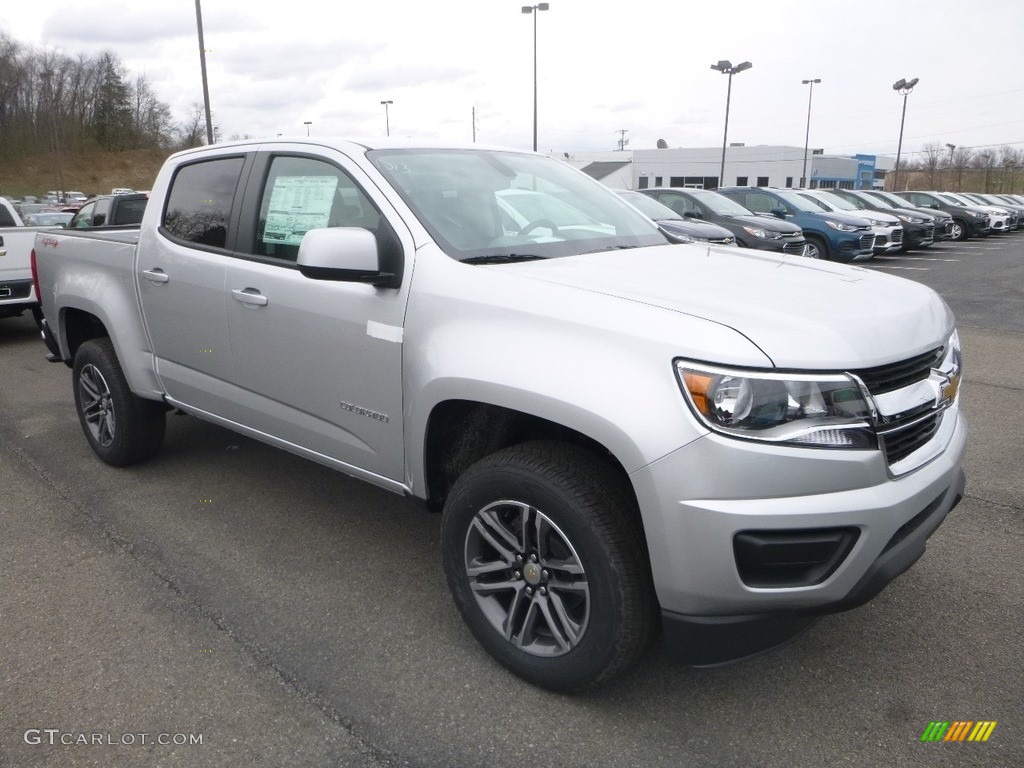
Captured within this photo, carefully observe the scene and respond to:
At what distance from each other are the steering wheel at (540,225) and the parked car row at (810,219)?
9.79m

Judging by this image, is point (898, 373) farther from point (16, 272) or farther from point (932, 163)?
point (932, 163)

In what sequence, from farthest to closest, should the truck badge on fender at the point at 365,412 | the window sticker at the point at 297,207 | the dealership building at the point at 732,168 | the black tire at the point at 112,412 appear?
the dealership building at the point at 732,168 → the black tire at the point at 112,412 → the window sticker at the point at 297,207 → the truck badge on fender at the point at 365,412

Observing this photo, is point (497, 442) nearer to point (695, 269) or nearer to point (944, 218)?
point (695, 269)

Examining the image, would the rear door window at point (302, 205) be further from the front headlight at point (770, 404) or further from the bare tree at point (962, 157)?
the bare tree at point (962, 157)

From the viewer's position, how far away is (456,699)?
267cm

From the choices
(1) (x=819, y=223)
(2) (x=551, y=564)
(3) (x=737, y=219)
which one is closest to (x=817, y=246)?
(1) (x=819, y=223)

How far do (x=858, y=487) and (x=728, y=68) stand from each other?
41498mm

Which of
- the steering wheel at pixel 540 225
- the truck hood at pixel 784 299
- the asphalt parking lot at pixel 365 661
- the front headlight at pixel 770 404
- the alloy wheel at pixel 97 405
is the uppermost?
the steering wheel at pixel 540 225

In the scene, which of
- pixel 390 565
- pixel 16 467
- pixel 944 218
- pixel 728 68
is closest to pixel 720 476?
pixel 390 565

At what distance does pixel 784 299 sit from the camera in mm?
2520

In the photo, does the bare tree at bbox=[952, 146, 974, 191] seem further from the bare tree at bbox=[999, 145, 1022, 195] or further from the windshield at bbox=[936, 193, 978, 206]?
the windshield at bbox=[936, 193, 978, 206]

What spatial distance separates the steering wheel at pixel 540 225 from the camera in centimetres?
330

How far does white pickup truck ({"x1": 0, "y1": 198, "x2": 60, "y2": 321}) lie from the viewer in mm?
9164

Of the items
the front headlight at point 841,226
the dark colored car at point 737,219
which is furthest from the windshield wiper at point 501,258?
the front headlight at point 841,226
